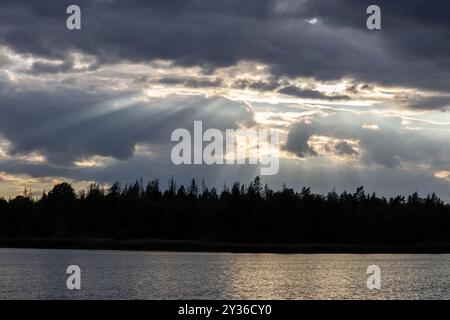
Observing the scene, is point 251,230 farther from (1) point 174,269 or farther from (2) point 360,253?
(1) point 174,269

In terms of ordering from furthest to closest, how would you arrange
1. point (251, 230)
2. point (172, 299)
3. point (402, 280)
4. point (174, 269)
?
1. point (251, 230)
2. point (174, 269)
3. point (402, 280)
4. point (172, 299)

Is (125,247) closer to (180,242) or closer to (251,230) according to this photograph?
(180,242)

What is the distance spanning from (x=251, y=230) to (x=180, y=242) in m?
19.4

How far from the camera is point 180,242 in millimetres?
195125

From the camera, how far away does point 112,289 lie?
79.8 metres

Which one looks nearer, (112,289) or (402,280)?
(112,289)
